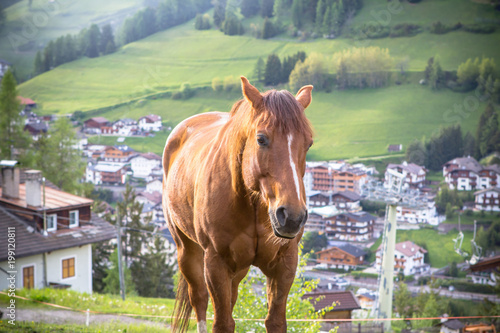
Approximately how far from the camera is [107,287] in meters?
36.2

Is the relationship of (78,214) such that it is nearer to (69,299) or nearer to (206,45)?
(69,299)

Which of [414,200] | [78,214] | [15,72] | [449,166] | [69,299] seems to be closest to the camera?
[69,299]

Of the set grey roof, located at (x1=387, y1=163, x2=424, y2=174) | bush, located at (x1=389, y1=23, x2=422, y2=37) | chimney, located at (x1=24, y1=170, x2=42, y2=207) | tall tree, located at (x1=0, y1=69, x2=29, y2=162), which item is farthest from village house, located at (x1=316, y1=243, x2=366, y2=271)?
bush, located at (x1=389, y1=23, x2=422, y2=37)

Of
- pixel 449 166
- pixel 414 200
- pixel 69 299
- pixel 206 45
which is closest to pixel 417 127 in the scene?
pixel 449 166

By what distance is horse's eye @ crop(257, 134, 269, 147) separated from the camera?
102 inches

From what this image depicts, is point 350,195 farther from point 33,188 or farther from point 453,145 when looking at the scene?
point 33,188

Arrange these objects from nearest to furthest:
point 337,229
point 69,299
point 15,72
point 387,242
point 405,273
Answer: point 69,299, point 387,242, point 405,273, point 337,229, point 15,72

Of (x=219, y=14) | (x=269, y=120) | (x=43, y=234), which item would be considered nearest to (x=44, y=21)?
(x=219, y=14)

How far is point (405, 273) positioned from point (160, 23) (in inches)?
2542

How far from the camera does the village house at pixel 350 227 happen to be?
2339 inches

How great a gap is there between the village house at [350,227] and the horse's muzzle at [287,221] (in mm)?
57766

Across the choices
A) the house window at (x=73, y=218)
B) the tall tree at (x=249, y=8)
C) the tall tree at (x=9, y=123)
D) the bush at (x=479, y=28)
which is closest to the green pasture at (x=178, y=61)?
the bush at (x=479, y=28)

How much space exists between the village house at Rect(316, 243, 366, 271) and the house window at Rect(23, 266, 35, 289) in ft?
114

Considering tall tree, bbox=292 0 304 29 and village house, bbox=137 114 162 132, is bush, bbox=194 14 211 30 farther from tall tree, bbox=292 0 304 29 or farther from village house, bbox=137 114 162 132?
village house, bbox=137 114 162 132
